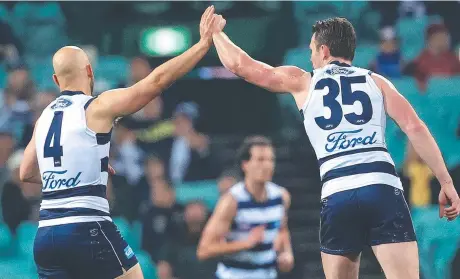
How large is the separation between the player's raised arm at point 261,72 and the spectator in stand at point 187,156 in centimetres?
590

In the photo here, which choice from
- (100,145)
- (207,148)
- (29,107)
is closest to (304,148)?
(207,148)

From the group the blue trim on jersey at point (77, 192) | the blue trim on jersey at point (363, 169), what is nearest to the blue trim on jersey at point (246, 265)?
the blue trim on jersey at point (363, 169)

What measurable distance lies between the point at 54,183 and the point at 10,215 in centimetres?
662

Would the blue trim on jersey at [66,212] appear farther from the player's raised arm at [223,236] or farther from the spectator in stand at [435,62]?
the spectator in stand at [435,62]

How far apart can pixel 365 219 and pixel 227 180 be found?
5.87 metres

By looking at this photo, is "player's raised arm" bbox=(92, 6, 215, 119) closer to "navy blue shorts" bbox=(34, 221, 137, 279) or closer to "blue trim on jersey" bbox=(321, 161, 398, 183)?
"navy blue shorts" bbox=(34, 221, 137, 279)

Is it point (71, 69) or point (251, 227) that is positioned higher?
point (71, 69)

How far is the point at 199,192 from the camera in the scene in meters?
12.5

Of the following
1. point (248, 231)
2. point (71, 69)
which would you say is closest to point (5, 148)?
point (248, 231)

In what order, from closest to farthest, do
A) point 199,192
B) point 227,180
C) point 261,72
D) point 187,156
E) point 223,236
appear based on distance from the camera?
point 261,72
point 223,236
point 227,180
point 199,192
point 187,156

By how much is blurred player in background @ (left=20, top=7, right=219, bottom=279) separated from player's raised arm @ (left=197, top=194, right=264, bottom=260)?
8.16ft

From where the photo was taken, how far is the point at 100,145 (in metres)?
5.70

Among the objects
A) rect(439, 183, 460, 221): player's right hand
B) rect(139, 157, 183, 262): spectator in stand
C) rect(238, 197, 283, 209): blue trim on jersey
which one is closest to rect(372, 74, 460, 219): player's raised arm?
rect(439, 183, 460, 221): player's right hand

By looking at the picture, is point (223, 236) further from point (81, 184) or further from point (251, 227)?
point (81, 184)
